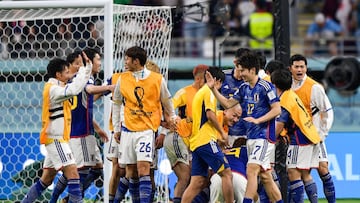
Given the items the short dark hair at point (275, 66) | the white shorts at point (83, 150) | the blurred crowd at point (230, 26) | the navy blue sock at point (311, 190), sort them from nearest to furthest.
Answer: the short dark hair at point (275, 66) < the navy blue sock at point (311, 190) < the white shorts at point (83, 150) < the blurred crowd at point (230, 26)

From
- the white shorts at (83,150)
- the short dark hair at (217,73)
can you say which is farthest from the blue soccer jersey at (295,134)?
the white shorts at (83,150)

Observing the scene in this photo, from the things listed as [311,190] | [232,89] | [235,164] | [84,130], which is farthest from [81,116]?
[311,190]

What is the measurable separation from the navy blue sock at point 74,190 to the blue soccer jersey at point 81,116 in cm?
84

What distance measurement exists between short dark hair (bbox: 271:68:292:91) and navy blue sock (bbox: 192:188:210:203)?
1.53m

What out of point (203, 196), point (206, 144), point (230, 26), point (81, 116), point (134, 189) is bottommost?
point (203, 196)

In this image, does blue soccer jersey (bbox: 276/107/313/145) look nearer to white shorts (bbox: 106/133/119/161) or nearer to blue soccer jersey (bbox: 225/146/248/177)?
Answer: blue soccer jersey (bbox: 225/146/248/177)

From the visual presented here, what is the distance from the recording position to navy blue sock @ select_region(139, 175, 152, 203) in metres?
13.6

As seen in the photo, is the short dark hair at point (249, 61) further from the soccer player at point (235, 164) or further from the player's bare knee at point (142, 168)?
the player's bare knee at point (142, 168)

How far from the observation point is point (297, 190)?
1412cm

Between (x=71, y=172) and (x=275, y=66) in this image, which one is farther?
(x=275, y=66)

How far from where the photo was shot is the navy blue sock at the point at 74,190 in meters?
13.7

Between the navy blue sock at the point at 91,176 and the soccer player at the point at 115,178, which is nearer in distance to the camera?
the soccer player at the point at 115,178

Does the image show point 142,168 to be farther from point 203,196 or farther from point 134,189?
point 203,196

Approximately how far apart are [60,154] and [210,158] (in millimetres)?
1683
